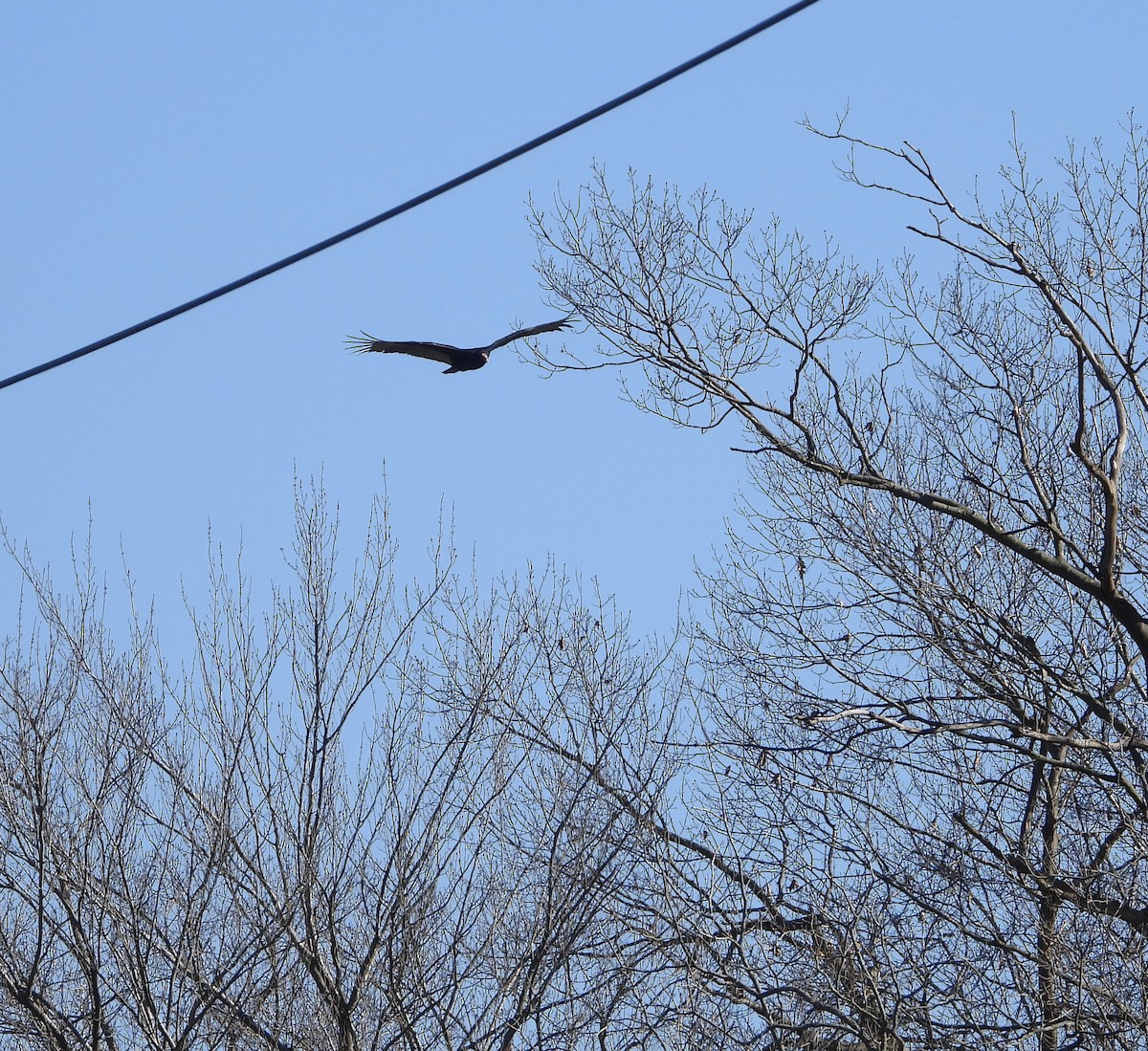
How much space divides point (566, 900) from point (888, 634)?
256 cm

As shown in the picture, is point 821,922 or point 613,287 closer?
point 821,922

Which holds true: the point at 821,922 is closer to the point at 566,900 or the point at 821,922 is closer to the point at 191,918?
the point at 566,900

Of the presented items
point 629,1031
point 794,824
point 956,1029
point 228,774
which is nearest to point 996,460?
point 794,824

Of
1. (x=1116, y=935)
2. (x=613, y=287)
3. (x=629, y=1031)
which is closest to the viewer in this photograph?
(x=1116, y=935)

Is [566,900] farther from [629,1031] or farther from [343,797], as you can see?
[343,797]

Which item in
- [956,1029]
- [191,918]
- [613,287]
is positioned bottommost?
[191,918]

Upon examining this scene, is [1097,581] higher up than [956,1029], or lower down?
higher up

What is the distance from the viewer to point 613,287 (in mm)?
9461

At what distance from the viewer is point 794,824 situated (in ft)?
31.2

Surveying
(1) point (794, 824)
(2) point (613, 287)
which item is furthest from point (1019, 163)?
(1) point (794, 824)

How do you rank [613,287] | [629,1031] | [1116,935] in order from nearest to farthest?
[1116,935] → [629,1031] → [613,287]

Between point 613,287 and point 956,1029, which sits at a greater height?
point 613,287

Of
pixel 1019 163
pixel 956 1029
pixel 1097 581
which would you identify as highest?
pixel 1019 163

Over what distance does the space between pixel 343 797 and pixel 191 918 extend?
→ 1015 millimetres
